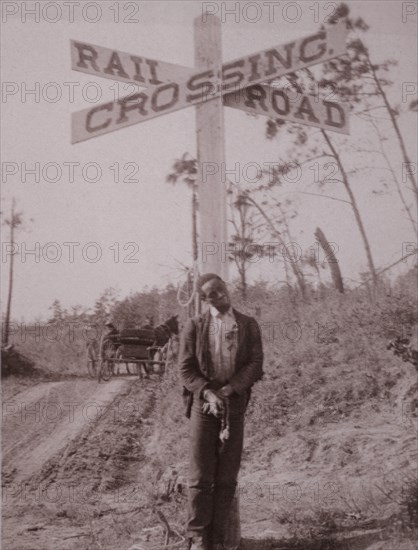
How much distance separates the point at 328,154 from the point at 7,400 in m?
9.78

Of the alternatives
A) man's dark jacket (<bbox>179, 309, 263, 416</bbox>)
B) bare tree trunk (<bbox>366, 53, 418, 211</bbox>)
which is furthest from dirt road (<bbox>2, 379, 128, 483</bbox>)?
bare tree trunk (<bbox>366, 53, 418, 211</bbox>)

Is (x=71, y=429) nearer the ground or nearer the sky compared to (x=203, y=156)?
nearer the ground

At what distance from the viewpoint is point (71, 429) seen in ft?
21.9

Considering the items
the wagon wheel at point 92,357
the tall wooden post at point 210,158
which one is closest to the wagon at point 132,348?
the wagon wheel at point 92,357

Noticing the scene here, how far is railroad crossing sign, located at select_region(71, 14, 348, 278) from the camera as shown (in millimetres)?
3268

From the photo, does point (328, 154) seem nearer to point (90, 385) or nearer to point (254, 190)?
point (254, 190)

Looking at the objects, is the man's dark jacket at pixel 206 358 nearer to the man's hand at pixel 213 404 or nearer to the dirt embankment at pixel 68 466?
the man's hand at pixel 213 404


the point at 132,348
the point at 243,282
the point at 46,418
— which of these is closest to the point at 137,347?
the point at 132,348

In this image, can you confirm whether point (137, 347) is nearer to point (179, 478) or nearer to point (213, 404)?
point (179, 478)

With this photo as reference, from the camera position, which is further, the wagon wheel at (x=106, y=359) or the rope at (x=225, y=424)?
the wagon wheel at (x=106, y=359)

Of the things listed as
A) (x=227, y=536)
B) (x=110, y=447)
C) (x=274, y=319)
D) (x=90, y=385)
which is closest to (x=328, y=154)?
(x=274, y=319)

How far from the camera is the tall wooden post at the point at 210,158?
3318 millimetres

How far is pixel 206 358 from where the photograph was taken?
121 inches

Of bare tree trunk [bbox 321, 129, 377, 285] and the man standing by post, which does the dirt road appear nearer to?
the man standing by post
